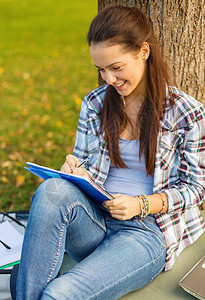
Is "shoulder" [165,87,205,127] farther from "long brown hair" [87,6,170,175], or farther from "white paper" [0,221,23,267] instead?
"white paper" [0,221,23,267]

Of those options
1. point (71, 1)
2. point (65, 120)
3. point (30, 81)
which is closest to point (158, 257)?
point (65, 120)

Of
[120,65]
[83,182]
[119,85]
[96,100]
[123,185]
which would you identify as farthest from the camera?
[96,100]

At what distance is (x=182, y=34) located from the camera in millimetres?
2613

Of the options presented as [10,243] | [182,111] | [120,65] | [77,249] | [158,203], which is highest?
[120,65]

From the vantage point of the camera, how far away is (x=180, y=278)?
218 cm

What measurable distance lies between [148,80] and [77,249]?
104 cm

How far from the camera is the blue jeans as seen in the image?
1.89m

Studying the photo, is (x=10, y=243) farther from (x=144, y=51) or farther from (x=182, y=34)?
(x=182, y=34)

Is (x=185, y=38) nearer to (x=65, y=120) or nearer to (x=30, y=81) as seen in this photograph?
(x=65, y=120)

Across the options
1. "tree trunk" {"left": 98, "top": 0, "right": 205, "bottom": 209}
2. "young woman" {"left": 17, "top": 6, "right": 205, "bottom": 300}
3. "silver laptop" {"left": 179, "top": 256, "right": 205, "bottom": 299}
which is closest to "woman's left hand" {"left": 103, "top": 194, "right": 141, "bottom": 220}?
"young woman" {"left": 17, "top": 6, "right": 205, "bottom": 300}

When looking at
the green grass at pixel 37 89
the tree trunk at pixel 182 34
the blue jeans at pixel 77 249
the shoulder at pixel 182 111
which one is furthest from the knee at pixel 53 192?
the green grass at pixel 37 89

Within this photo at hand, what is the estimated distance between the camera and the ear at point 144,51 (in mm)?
2168

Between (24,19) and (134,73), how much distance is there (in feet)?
30.2

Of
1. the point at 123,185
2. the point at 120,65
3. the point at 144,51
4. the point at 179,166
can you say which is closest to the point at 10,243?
the point at 123,185
